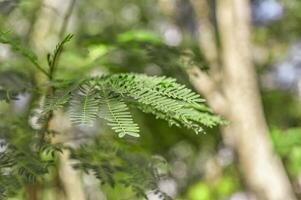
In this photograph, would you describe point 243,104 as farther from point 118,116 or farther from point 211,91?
point 118,116

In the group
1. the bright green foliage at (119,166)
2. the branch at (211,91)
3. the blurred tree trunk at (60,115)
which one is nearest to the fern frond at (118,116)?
the bright green foliage at (119,166)

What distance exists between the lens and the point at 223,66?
212 centimetres

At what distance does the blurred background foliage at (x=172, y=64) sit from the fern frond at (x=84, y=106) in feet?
0.95

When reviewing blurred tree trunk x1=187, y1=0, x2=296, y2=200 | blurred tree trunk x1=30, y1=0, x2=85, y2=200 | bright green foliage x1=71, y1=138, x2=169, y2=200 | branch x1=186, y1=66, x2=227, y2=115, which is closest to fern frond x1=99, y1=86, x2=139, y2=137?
bright green foliage x1=71, y1=138, x2=169, y2=200

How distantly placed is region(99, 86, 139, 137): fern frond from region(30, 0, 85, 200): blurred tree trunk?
53 cm

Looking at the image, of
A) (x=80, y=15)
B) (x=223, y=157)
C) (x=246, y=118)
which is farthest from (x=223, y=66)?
(x=80, y=15)

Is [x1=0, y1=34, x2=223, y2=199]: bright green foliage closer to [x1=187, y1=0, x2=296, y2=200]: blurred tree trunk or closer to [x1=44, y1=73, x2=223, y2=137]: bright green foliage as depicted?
[x1=44, y1=73, x2=223, y2=137]: bright green foliage

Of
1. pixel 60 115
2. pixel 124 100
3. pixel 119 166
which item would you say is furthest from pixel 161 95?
pixel 60 115

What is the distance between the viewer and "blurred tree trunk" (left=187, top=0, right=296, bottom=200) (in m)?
1.91

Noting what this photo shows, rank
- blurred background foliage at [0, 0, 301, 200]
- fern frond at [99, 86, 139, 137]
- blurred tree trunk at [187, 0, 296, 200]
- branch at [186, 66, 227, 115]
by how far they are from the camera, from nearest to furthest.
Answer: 1. fern frond at [99, 86, 139, 137]
2. blurred background foliage at [0, 0, 301, 200]
3. blurred tree trunk at [187, 0, 296, 200]
4. branch at [186, 66, 227, 115]

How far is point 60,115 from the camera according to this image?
1.58 m

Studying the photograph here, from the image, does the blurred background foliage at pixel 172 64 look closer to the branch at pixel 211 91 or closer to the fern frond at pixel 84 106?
the branch at pixel 211 91

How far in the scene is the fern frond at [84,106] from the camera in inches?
28.6

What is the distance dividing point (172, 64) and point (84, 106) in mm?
487
